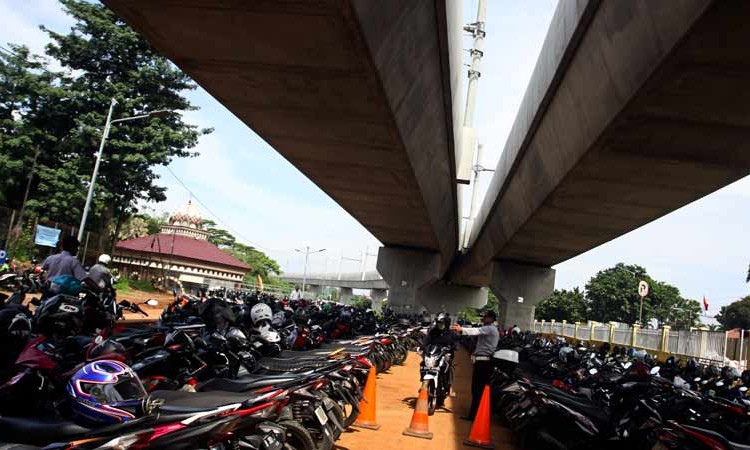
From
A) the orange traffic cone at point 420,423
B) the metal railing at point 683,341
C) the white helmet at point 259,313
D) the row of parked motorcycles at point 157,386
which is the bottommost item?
the orange traffic cone at point 420,423

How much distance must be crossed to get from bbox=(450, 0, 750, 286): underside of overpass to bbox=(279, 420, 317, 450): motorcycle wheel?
16.6 feet

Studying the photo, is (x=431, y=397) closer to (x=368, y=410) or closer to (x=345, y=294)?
(x=368, y=410)

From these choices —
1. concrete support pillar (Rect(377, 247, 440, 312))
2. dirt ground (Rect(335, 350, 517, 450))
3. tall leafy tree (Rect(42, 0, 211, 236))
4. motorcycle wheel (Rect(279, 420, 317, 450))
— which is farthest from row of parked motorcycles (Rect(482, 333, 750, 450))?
tall leafy tree (Rect(42, 0, 211, 236))

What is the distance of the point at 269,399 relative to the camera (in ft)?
13.9

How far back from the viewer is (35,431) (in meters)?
3.45

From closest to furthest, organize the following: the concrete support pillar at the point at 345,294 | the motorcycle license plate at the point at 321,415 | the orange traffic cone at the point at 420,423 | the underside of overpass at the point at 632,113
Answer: the motorcycle license plate at the point at 321,415
the underside of overpass at the point at 632,113
the orange traffic cone at the point at 420,423
the concrete support pillar at the point at 345,294

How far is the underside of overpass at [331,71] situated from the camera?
695 centimetres

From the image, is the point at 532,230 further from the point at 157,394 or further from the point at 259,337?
the point at 157,394

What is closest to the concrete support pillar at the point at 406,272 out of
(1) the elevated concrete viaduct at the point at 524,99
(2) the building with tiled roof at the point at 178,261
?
(2) the building with tiled roof at the point at 178,261

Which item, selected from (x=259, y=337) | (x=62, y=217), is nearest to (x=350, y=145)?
(x=259, y=337)

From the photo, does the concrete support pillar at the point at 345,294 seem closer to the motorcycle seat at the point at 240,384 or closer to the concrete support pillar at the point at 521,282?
the concrete support pillar at the point at 521,282

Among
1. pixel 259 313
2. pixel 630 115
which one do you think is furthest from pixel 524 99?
pixel 259 313

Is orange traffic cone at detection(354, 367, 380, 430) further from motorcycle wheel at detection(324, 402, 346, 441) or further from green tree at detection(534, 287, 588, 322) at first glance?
green tree at detection(534, 287, 588, 322)

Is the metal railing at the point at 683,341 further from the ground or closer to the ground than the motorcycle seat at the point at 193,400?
further from the ground
